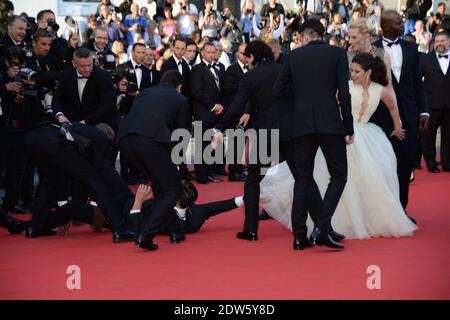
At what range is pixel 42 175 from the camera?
7914mm

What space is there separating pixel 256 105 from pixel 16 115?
274 centimetres

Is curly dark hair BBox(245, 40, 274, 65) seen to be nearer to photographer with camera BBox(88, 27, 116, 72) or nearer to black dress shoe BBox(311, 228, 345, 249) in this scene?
black dress shoe BBox(311, 228, 345, 249)

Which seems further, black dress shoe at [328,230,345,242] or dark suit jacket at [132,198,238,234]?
dark suit jacket at [132,198,238,234]

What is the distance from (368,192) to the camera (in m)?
7.83

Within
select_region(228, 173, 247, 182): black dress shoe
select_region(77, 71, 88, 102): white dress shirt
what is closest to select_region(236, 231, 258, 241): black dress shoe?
select_region(77, 71, 88, 102): white dress shirt

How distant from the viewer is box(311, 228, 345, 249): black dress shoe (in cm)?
703

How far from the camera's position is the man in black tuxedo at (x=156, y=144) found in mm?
7105

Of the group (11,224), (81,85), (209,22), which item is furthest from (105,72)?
(209,22)

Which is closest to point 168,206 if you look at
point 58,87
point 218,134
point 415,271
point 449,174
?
point 218,134

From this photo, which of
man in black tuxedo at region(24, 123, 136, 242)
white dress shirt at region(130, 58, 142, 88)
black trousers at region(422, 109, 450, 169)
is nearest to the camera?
man in black tuxedo at region(24, 123, 136, 242)

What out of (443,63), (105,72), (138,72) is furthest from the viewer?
(443,63)

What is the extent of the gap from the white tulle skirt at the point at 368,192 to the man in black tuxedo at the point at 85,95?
2.27m

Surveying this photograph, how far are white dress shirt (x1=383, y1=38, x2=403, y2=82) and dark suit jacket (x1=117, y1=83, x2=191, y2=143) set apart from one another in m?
A: 1.95

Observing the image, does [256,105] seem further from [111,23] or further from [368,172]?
[111,23]
